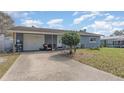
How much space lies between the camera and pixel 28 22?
34750 mm

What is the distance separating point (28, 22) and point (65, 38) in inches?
829

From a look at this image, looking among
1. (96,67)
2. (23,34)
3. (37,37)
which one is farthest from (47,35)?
(96,67)

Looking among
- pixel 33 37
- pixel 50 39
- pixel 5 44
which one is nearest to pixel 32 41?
pixel 33 37

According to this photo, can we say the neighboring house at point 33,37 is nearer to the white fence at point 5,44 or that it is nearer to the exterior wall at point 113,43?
the white fence at point 5,44

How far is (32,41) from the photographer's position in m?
21.2

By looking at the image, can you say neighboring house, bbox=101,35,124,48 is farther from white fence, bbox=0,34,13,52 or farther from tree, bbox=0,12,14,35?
white fence, bbox=0,34,13,52

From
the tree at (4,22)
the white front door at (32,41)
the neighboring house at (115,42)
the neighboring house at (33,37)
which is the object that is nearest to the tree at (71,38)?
the neighboring house at (33,37)

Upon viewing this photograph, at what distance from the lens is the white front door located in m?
20.7

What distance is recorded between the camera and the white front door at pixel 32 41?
67.9ft

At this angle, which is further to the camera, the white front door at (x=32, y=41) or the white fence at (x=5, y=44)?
the white front door at (x=32, y=41)

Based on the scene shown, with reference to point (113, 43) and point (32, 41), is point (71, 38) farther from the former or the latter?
point (113, 43)

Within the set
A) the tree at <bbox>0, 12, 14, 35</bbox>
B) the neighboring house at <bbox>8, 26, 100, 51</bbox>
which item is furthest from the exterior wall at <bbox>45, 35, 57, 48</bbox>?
the tree at <bbox>0, 12, 14, 35</bbox>
